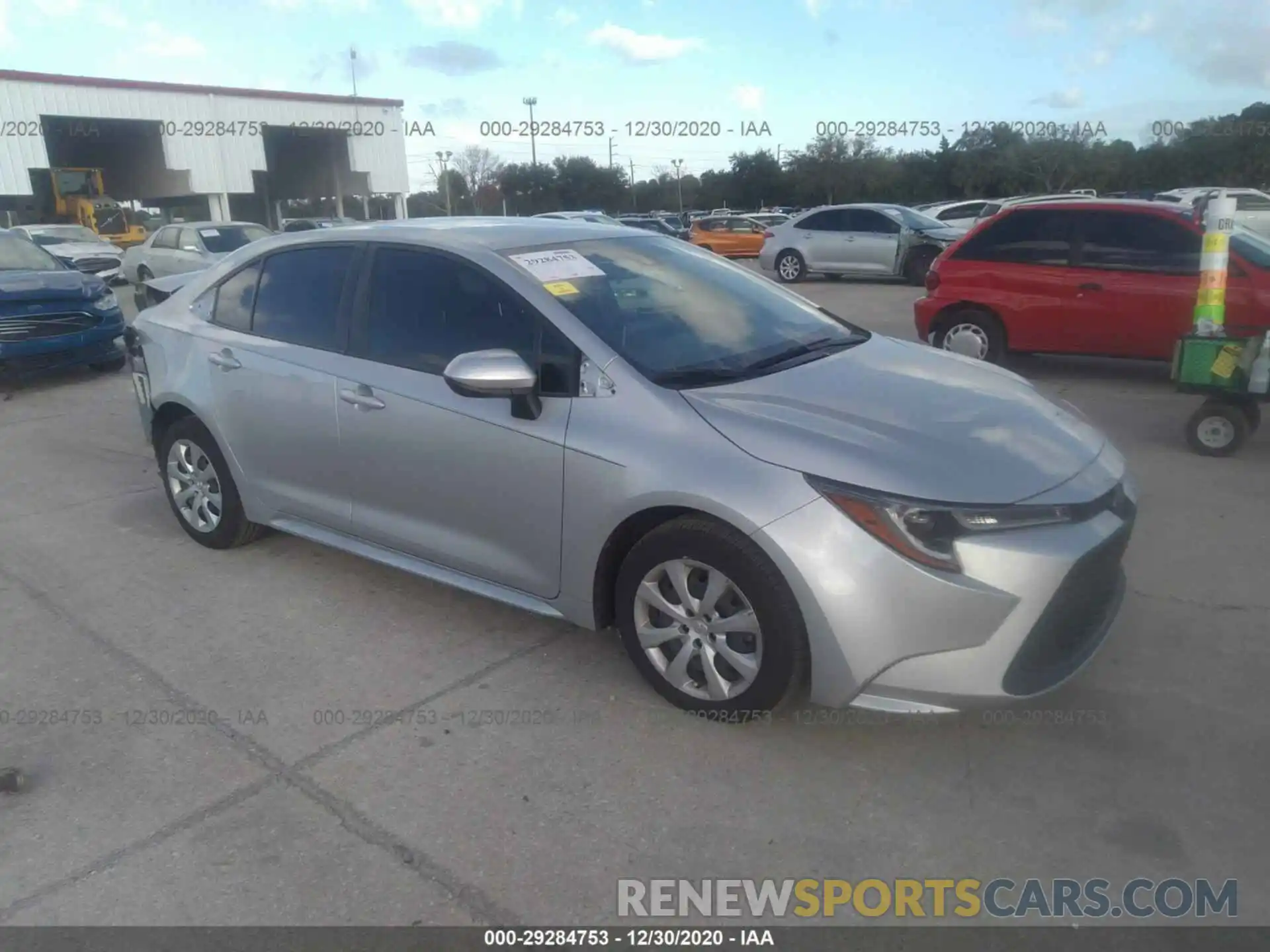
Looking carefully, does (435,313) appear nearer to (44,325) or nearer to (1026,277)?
(1026,277)

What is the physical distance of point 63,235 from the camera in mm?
22094

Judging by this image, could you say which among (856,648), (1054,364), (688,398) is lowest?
(1054,364)

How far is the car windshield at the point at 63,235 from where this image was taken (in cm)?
2133

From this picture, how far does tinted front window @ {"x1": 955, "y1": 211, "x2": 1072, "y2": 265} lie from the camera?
330 inches

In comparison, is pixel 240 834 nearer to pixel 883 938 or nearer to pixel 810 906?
pixel 810 906

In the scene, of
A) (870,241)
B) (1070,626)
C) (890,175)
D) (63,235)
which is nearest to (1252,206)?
(870,241)

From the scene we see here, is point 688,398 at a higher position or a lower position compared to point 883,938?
higher

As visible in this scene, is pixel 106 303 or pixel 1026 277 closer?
pixel 1026 277

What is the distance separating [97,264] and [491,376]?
2101 centimetres

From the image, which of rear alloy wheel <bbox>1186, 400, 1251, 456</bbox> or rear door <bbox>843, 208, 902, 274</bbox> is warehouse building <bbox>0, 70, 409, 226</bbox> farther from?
rear alloy wheel <bbox>1186, 400, 1251, 456</bbox>

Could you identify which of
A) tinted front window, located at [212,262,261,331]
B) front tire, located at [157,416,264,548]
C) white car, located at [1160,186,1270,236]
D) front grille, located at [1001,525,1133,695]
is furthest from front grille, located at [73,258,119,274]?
front grille, located at [1001,525,1133,695]

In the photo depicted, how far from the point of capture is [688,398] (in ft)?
10.8

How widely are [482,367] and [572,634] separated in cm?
130

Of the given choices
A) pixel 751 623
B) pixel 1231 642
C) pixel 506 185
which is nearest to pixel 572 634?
pixel 751 623
